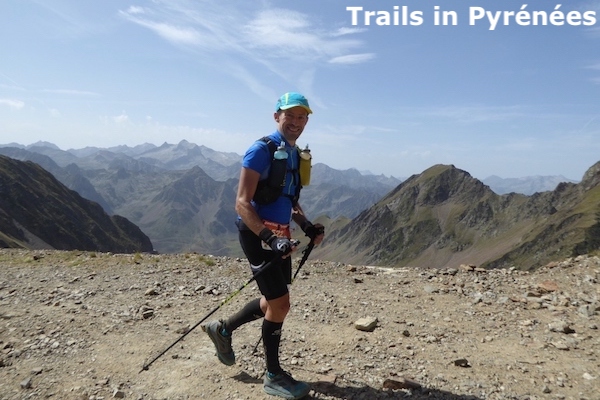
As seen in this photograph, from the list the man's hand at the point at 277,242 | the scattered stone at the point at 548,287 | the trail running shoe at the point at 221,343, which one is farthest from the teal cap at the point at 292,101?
the scattered stone at the point at 548,287

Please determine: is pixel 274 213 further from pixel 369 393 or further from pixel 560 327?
pixel 560 327

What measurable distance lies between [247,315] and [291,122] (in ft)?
10.9

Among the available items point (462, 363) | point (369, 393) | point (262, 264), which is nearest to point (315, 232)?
point (262, 264)

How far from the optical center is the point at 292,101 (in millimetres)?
5867

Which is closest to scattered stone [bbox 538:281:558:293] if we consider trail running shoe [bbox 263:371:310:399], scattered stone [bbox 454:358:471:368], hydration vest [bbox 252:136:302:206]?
scattered stone [bbox 454:358:471:368]

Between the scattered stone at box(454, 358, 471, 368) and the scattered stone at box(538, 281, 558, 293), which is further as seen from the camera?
the scattered stone at box(538, 281, 558, 293)

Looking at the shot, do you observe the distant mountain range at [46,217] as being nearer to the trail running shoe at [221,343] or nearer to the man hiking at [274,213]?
the trail running shoe at [221,343]

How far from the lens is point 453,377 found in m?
6.84

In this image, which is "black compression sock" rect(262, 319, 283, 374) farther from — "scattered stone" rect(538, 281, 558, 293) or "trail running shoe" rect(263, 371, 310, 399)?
"scattered stone" rect(538, 281, 558, 293)

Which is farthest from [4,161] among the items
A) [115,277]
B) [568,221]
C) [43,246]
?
[568,221]

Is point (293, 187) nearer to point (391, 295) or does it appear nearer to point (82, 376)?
point (82, 376)

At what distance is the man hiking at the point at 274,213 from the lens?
569 centimetres

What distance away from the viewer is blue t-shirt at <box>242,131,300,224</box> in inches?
223

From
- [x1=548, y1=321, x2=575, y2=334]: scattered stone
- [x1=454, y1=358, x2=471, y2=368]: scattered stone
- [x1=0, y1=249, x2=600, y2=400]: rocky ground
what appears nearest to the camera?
[x1=0, y1=249, x2=600, y2=400]: rocky ground
